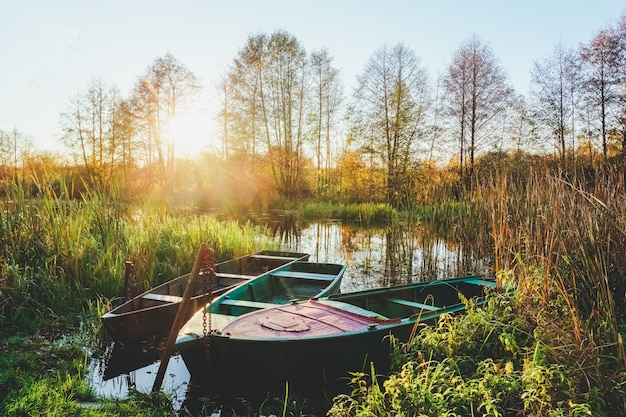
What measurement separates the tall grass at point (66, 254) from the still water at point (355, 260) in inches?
52.1

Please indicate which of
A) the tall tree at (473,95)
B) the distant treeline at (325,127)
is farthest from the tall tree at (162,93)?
the tall tree at (473,95)

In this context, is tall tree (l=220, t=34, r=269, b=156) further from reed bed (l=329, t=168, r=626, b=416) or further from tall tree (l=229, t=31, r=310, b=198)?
reed bed (l=329, t=168, r=626, b=416)

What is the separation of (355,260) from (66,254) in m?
6.25

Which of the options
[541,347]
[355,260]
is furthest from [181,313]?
[355,260]

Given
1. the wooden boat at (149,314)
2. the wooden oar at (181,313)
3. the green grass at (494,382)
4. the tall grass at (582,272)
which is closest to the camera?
the green grass at (494,382)

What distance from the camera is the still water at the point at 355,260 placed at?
13.2ft

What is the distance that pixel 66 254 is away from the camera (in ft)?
19.1

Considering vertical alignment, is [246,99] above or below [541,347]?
above

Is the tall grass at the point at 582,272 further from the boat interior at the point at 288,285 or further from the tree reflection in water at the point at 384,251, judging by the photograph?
the tree reflection in water at the point at 384,251

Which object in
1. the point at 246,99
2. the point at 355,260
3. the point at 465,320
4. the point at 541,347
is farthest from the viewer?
the point at 246,99

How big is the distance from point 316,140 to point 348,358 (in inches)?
837

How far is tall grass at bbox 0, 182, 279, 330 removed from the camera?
5164mm

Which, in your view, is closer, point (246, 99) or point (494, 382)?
point (494, 382)

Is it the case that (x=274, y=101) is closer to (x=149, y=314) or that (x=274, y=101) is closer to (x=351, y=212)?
(x=351, y=212)
